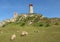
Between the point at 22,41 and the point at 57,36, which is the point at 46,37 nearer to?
the point at 57,36

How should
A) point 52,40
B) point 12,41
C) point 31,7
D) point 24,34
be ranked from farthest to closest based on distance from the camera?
1. point 31,7
2. point 24,34
3. point 12,41
4. point 52,40

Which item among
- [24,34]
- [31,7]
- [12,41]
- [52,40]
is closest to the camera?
[52,40]

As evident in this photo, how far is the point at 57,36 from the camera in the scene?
4512 centimetres

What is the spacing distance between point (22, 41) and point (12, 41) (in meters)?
2.78

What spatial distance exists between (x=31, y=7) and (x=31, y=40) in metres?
86.0

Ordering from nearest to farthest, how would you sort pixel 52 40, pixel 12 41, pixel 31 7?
pixel 52 40 < pixel 12 41 < pixel 31 7

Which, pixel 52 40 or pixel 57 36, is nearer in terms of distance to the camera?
pixel 52 40

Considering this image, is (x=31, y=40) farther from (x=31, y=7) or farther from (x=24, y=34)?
(x=31, y=7)

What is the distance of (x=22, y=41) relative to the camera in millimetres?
43156

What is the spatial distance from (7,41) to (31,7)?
278 feet

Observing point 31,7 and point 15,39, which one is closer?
point 15,39

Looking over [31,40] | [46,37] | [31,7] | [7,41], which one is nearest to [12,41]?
[7,41]

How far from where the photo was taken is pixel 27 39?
146ft

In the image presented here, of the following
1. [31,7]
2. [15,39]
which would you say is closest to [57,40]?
[15,39]
